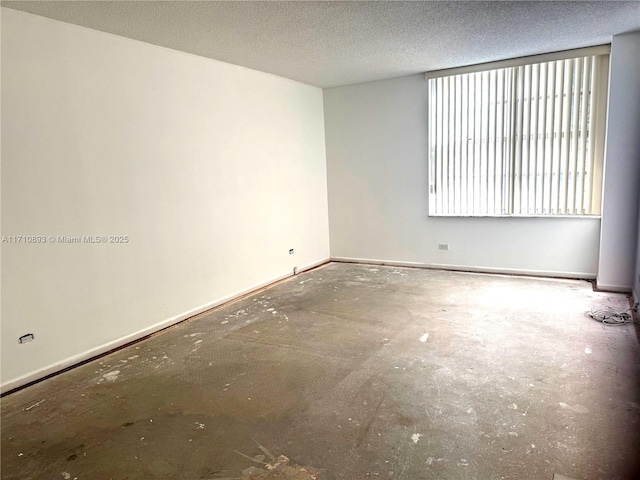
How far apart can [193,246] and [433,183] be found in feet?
11.1

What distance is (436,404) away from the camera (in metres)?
2.62

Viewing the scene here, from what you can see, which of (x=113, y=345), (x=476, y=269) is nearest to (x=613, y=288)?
(x=476, y=269)

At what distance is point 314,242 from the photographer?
652cm

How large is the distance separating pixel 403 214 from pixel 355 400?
12.7 ft

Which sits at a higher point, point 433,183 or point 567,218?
point 433,183

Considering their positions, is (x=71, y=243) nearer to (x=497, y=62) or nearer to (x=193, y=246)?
(x=193, y=246)

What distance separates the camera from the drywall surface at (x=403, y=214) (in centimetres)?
528

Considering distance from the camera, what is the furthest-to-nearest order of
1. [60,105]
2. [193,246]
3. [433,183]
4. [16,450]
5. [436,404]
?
[433,183]
[193,246]
[60,105]
[436,404]
[16,450]

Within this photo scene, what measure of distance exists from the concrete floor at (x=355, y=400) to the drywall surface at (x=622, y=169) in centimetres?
57

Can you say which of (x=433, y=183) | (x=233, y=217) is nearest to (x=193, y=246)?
(x=233, y=217)
